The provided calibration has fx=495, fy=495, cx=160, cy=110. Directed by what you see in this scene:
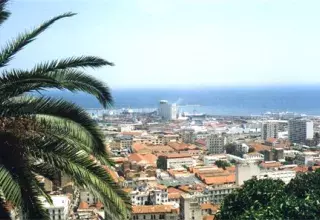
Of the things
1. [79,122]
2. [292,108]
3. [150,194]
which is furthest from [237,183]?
[292,108]

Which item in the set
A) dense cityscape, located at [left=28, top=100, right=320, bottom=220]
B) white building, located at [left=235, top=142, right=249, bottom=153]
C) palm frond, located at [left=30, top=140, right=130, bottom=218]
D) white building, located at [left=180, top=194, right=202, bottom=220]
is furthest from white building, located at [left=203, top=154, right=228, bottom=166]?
palm frond, located at [left=30, top=140, right=130, bottom=218]

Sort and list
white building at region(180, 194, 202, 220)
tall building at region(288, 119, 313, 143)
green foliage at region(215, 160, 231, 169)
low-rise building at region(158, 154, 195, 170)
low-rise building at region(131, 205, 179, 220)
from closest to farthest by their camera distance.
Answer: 1. low-rise building at region(131, 205, 179, 220)
2. white building at region(180, 194, 202, 220)
3. green foliage at region(215, 160, 231, 169)
4. low-rise building at region(158, 154, 195, 170)
5. tall building at region(288, 119, 313, 143)

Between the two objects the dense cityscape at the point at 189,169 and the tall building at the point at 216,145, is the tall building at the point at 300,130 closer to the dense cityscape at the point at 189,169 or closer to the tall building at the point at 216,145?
the dense cityscape at the point at 189,169

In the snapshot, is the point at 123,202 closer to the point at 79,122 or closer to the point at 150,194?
the point at 79,122

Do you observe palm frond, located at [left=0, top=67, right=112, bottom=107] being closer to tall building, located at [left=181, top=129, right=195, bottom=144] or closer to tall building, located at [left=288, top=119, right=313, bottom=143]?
tall building, located at [left=181, top=129, right=195, bottom=144]

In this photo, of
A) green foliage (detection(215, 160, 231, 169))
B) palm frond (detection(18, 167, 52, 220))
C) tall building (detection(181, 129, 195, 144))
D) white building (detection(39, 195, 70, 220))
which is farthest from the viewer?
tall building (detection(181, 129, 195, 144))
